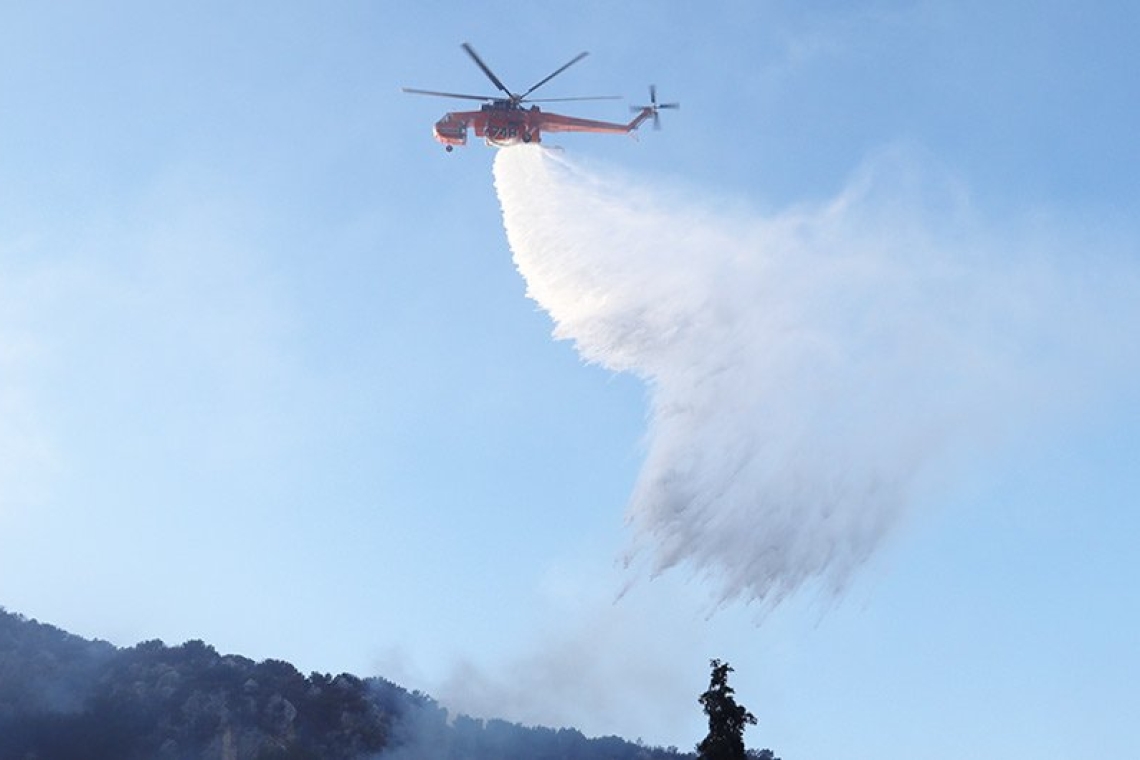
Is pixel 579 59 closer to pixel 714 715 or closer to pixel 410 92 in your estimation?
pixel 410 92

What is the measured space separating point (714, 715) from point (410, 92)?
164 ft

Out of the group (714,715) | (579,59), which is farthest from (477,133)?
(714,715)

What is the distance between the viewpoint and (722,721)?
74875 millimetres

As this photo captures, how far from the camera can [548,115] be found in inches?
3861

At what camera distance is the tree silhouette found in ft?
244

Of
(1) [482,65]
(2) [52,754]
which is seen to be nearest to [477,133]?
(1) [482,65]

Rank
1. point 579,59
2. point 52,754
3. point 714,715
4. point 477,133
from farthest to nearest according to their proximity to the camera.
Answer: point 52,754, point 477,133, point 579,59, point 714,715

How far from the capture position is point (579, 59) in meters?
89.2

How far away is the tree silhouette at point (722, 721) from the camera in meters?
74.5

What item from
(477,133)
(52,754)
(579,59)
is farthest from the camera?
(52,754)

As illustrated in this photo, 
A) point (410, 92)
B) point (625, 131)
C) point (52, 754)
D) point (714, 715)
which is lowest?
point (714, 715)

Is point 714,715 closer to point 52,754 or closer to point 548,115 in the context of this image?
point 548,115

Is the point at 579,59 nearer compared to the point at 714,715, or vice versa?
the point at 714,715

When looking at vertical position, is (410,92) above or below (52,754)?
above
